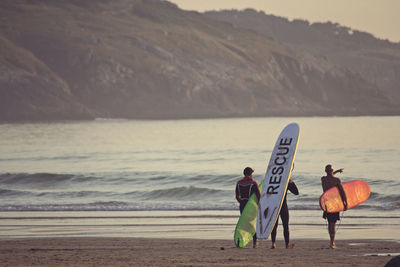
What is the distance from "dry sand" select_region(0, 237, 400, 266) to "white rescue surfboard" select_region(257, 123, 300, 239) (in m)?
0.48

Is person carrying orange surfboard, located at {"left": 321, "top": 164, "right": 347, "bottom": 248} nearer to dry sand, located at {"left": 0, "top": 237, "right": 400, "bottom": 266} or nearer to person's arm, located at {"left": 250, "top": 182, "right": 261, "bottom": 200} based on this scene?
dry sand, located at {"left": 0, "top": 237, "right": 400, "bottom": 266}

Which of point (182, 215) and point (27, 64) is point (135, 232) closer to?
point (182, 215)

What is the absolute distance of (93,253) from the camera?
40.2 ft

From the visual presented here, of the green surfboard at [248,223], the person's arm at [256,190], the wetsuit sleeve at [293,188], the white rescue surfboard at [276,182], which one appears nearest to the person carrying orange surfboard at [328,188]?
the wetsuit sleeve at [293,188]

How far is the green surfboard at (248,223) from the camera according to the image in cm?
1304

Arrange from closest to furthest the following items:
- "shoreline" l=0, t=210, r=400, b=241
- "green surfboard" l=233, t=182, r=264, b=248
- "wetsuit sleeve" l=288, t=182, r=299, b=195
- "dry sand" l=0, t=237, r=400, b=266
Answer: "dry sand" l=0, t=237, r=400, b=266 → "wetsuit sleeve" l=288, t=182, r=299, b=195 → "green surfboard" l=233, t=182, r=264, b=248 → "shoreline" l=0, t=210, r=400, b=241

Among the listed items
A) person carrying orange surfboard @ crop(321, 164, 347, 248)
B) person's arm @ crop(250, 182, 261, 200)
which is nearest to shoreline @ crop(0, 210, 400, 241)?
person carrying orange surfboard @ crop(321, 164, 347, 248)

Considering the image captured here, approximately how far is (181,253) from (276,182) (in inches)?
86.0

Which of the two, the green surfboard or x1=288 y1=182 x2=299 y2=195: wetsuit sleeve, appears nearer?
x1=288 y1=182 x2=299 y2=195: wetsuit sleeve

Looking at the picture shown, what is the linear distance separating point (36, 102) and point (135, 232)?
169 metres

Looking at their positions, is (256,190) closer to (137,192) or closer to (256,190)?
(256,190)

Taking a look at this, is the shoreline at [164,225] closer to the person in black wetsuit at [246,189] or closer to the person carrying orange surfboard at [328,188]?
the person carrying orange surfboard at [328,188]

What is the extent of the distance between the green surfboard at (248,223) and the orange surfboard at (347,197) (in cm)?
116

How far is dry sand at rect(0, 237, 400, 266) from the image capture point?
11008 millimetres
